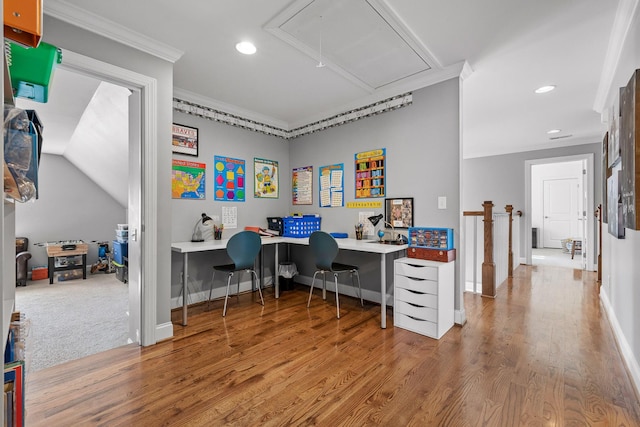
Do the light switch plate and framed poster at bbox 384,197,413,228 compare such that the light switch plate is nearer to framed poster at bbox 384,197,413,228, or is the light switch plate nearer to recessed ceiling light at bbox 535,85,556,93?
framed poster at bbox 384,197,413,228

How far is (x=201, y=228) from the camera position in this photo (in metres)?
3.41

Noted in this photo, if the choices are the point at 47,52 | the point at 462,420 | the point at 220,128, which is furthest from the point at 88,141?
the point at 462,420

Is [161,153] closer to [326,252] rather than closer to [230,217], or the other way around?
[230,217]

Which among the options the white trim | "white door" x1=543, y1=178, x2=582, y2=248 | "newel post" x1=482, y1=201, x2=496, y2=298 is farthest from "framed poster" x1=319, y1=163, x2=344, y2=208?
"white door" x1=543, y1=178, x2=582, y2=248

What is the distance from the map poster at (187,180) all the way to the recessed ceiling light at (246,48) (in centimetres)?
142

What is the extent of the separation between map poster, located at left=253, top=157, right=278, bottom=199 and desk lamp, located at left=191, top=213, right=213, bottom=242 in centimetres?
81

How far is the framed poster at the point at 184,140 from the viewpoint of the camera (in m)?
3.21

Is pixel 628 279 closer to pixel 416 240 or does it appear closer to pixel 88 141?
pixel 416 240

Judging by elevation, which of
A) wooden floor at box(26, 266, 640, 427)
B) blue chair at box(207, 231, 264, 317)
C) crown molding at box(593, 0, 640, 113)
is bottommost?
wooden floor at box(26, 266, 640, 427)

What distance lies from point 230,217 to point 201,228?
1.33ft

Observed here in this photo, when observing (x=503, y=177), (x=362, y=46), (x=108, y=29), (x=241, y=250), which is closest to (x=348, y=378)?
(x=241, y=250)

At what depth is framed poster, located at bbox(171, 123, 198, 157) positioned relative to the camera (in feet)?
10.5

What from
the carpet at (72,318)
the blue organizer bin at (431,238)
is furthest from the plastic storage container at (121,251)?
the blue organizer bin at (431,238)

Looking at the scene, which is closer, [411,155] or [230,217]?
[411,155]
